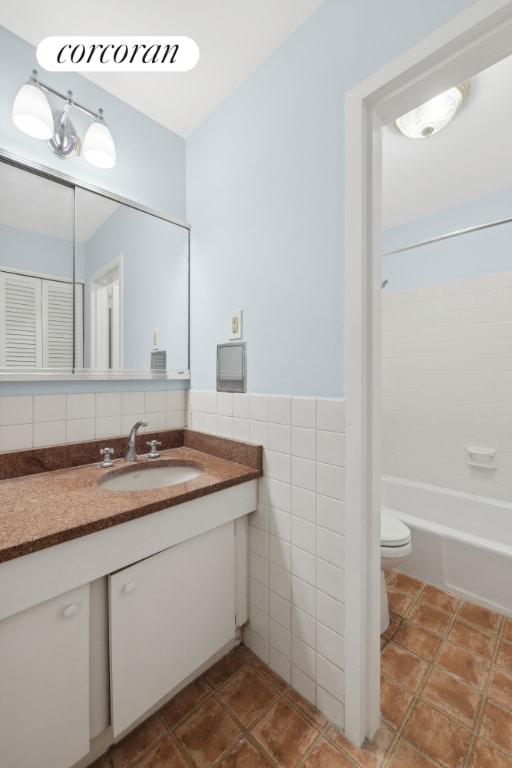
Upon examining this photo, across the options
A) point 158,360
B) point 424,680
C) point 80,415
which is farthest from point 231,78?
point 424,680

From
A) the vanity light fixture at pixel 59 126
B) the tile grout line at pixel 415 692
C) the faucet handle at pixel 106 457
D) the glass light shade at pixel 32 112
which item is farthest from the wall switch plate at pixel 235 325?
the tile grout line at pixel 415 692

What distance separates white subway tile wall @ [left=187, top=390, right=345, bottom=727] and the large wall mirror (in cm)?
57

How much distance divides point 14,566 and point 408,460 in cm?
239

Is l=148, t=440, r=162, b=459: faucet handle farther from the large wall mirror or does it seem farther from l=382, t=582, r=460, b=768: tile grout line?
l=382, t=582, r=460, b=768: tile grout line

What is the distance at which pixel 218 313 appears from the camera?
1.53 meters

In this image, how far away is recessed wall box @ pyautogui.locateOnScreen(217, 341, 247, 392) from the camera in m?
1.40

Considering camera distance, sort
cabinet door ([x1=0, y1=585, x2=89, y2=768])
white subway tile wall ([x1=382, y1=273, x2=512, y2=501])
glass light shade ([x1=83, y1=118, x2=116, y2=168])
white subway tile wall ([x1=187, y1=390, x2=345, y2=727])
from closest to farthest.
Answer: cabinet door ([x1=0, y1=585, x2=89, y2=768]) < white subway tile wall ([x1=187, y1=390, x2=345, y2=727]) < glass light shade ([x1=83, y1=118, x2=116, y2=168]) < white subway tile wall ([x1=382, y1=273, x2=512, y2=501])

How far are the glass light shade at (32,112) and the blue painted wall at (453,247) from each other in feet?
7.28

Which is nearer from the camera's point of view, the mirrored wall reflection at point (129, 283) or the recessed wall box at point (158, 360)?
the mirrored wall reflection at point (129, 283)

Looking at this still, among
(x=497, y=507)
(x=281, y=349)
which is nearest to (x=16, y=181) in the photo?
(x=281, y=349)

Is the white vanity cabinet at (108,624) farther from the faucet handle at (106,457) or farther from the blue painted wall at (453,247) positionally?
the blue painted wall at (453,247)

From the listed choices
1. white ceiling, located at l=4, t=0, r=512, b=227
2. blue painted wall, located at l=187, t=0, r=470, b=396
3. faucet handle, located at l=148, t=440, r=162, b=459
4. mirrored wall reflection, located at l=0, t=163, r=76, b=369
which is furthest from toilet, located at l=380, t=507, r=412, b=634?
white ceiling, located at l=4, t=0, r=512, b=227

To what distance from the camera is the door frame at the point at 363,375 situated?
96 cm

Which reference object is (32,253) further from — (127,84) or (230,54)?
(230,54)
